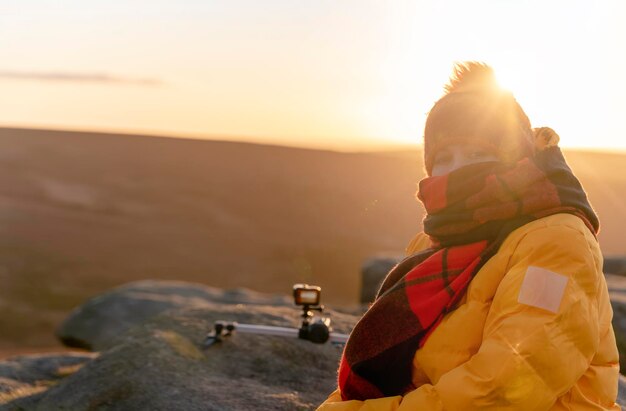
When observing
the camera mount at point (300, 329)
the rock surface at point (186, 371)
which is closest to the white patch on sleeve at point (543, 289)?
the rock surface at point (186, 371)

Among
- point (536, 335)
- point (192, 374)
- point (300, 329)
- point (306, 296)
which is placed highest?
point (536, 335)

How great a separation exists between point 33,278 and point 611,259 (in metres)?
9.72

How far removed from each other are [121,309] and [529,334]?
22.3 ft

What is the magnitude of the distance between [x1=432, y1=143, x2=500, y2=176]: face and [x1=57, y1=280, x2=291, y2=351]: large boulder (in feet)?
17.1

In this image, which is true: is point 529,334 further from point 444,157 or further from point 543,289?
point 444,157

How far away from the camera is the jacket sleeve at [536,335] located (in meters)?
2.13

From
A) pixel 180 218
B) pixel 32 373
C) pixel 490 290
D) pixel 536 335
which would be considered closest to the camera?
pixel 536 335

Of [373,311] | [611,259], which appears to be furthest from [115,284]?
[373,311]

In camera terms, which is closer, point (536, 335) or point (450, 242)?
point (536, 335)

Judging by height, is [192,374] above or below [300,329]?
below

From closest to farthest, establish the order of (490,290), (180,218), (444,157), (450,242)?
(490,290) → (450,242) → (444,157) → (180,218)

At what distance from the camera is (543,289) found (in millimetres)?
2154

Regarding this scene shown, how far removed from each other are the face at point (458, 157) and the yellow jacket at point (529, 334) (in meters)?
0.31

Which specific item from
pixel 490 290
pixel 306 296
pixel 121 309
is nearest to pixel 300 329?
pixel 306 296
